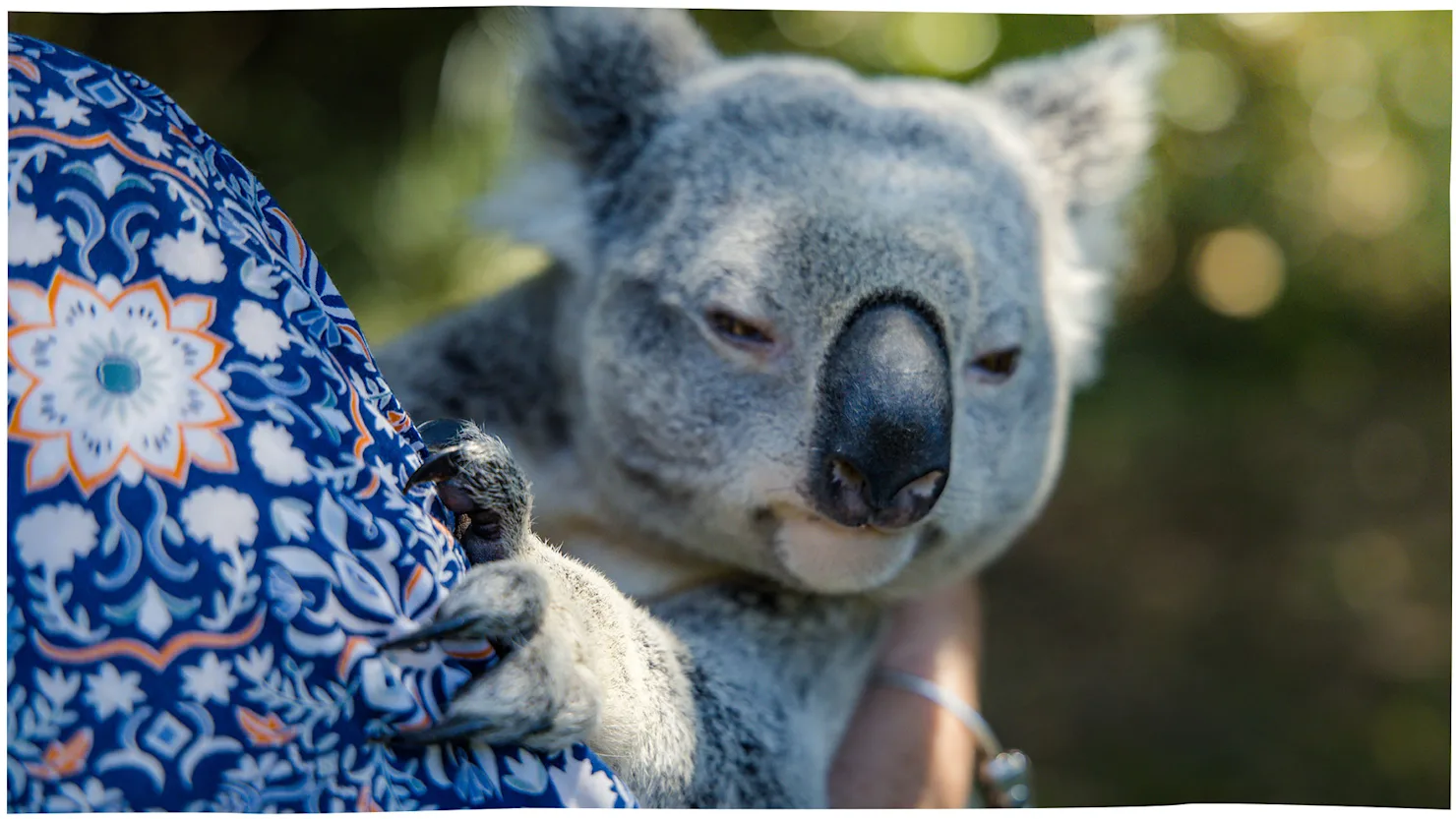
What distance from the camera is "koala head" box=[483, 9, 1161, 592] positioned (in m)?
1.18

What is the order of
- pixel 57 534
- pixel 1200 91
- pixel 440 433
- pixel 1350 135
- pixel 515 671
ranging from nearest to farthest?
pixel 57 534 < pixel 515 671 < pixel 440 433 < pixel 1350 135 < pixel 1200 91

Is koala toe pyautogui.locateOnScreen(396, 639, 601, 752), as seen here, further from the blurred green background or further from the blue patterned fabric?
the blurred green background

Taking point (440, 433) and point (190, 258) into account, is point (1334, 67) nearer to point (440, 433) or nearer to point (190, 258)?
point (440, 433)

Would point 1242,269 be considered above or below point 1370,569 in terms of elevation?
above

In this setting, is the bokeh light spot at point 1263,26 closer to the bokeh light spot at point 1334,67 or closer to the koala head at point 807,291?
the bokeh light spot at point 1334,67

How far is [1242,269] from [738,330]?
1.28 m

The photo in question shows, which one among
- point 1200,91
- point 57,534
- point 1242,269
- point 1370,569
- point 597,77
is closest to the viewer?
point 57,534

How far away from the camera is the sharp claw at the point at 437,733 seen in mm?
708

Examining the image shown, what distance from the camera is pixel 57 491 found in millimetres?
659

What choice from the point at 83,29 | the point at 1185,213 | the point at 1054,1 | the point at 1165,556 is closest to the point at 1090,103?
the point at 1054,1

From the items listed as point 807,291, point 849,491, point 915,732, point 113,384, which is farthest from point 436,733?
point 915,732

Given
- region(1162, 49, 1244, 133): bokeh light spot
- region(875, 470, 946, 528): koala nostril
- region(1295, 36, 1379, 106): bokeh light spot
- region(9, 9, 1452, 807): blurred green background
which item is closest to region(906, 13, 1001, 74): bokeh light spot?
region(9, 9, 1452, 807): blurred green background

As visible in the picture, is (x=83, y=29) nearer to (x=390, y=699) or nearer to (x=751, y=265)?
(x=751, y=265)

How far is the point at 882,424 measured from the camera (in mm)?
1106
